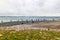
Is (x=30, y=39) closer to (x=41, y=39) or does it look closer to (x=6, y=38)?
(x=41, y=39)

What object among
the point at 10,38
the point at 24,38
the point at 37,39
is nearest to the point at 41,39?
the point at 37,39

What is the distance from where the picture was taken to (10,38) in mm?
10164

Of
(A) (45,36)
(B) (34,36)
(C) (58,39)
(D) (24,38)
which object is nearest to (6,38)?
(D) (24,38)

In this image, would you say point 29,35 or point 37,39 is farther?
point 29,35

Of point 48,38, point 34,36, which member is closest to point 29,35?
point 34,36

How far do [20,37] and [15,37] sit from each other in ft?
1.02

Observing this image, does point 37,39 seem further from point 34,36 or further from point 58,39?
point 58,39

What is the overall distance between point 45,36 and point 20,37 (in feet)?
4.99

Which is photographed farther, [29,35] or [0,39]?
[29,35]

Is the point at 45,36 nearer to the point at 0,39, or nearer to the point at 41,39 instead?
the point at 41,39

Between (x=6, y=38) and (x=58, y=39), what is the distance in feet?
9.95

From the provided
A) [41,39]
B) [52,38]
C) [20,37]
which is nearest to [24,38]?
[20,37]

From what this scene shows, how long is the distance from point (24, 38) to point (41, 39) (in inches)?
39.3

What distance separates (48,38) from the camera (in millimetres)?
10328
